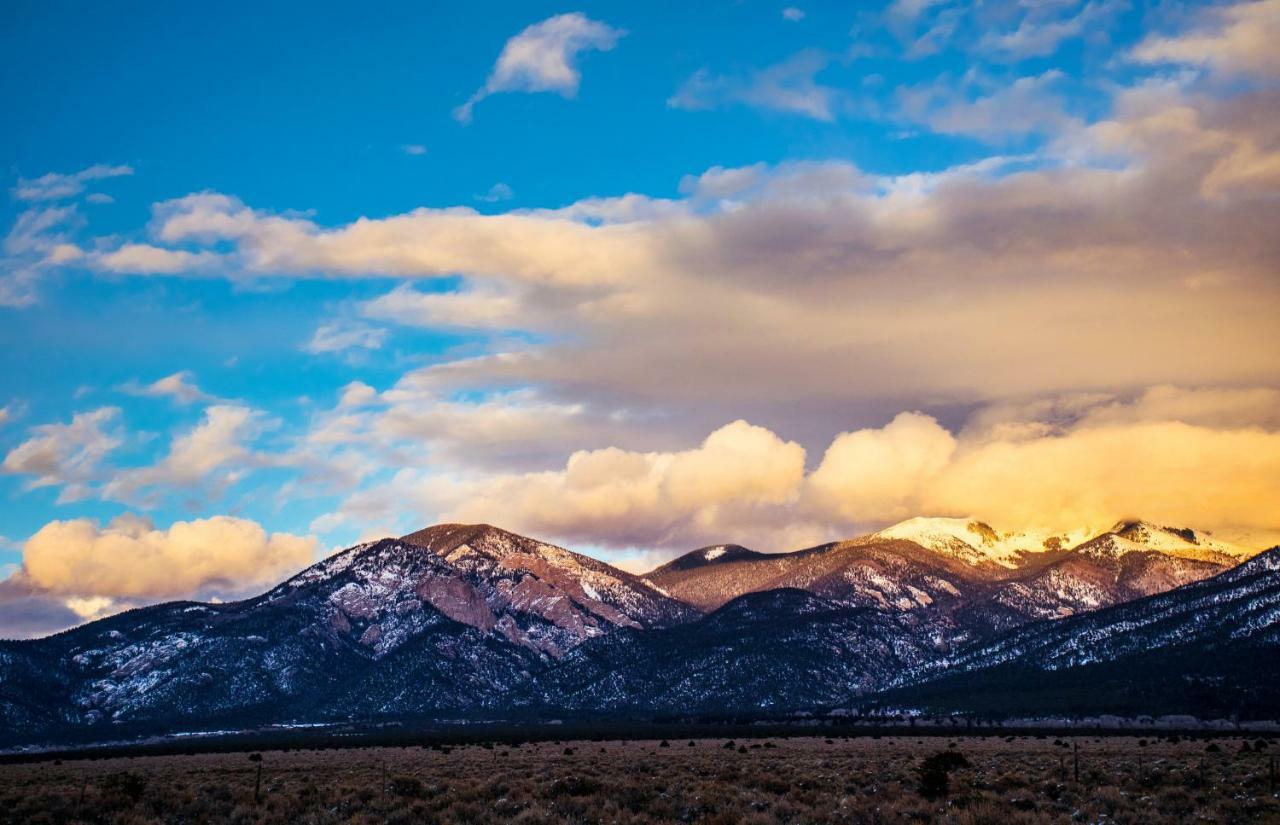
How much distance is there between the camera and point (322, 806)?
37.9m

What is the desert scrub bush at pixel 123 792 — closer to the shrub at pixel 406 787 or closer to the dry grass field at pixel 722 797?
the dry grass field at pixel 722 797

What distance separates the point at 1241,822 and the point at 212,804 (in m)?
35.4

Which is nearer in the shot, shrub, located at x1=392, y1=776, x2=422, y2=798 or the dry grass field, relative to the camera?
the dry grass field

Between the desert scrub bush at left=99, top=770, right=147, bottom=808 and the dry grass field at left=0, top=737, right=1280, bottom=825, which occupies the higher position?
the desert scrub bush at left=99, top=770, right=147, bottom=808

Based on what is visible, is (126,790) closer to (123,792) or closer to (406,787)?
(123,792)

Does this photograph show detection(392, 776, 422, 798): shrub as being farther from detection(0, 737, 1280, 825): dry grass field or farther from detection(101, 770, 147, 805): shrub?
detection(101, 770, 147, 805): shrub

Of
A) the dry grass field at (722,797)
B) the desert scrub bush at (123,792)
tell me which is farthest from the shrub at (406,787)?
the desert scrub bush at (123,792)

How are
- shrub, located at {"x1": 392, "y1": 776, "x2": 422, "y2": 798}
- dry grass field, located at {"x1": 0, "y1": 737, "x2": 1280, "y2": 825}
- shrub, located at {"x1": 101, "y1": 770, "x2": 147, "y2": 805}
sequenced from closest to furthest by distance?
1. dry grass field, located at {"x1": 0, "y1": 737, "x2": 1280, "y2": 825}
2. shrub, located at {"x1": 101, "y1": 770, "x2": 147, "y2": 805}
3. shrub, located at {"x1": 392, "y1": 776, "x2": 422, "y2": 798}

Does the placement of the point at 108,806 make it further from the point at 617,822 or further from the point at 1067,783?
the point at 1067,783

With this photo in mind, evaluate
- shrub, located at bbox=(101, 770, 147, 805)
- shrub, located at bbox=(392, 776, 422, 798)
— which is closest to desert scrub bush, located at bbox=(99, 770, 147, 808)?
shrub, located at bbox=(101, 770, 147, 805)

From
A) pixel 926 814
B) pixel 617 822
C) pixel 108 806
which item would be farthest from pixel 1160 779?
pixel 108 806

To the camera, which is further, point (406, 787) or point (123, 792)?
point (406, 787)

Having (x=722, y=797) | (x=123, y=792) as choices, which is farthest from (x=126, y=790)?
(x=722, y=797)

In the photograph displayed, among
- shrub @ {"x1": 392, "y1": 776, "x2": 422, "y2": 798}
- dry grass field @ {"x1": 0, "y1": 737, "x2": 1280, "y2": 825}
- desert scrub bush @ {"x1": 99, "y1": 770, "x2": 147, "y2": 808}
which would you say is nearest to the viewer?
dry grass field @ {"x1": 0, "y1": 737, "x2": 1280, "y2": 825}
